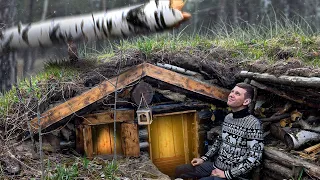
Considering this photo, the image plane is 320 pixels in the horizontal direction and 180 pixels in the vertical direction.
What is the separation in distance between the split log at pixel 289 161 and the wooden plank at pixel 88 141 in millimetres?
2887

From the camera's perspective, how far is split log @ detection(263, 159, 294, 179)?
4.23 metres

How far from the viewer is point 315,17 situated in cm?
1545

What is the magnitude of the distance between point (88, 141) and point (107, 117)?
1.76 feet

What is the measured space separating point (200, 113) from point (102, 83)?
2.14 meters

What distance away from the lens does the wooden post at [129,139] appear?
18.3 ft

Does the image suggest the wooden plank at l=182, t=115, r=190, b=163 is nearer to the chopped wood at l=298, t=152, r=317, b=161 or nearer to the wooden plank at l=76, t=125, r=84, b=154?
the wooden plank at l=76, t=125, r=84, b=154

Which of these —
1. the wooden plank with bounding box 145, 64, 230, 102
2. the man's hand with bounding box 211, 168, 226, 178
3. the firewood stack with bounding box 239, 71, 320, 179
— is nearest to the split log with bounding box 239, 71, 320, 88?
the firewood stack with bounding box 239, 71, 320, 179

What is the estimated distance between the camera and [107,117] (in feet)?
18.0

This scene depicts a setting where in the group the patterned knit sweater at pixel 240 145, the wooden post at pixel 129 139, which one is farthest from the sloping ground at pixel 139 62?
the patterned knit sweater at pixel 240 145

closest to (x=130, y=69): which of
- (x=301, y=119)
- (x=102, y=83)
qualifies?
(x=102, y=83)

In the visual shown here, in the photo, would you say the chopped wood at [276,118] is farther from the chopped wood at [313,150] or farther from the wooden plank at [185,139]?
the wooden plank at [185,139]

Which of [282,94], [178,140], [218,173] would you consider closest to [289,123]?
[282,94]

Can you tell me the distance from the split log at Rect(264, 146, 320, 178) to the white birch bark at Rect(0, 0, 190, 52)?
Answer: 140 inches

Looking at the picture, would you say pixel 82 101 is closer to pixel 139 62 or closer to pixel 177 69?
pixel 139 62
